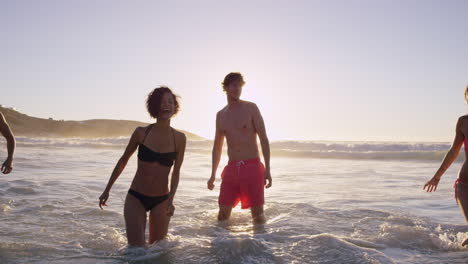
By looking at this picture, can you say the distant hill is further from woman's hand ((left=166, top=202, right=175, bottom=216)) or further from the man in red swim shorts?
woman's hand ((left=166, top=202, right=175, bottom=216))

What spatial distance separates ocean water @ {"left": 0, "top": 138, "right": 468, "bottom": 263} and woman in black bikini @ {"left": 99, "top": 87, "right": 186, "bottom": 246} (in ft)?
1.01

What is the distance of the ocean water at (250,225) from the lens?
4.30 metres

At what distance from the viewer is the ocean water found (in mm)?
4297

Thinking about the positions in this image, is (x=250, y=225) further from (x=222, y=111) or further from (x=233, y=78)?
(x=233, y=78)

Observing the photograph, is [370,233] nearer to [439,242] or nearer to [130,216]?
[439,242]

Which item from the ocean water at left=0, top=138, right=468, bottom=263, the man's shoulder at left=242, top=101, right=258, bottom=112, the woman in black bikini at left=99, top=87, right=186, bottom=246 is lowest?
the ocean water at left=0, top=138, right=468, bottom=263

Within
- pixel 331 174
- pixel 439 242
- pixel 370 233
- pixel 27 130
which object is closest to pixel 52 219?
pixel 370 233

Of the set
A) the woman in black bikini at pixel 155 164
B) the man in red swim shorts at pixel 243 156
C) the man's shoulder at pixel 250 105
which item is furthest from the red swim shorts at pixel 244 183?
the woman in black bikini at pixel 155 164

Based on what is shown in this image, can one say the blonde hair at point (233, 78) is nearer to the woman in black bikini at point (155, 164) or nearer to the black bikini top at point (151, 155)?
the woman in black bikini at point (155, 164)

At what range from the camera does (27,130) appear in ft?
147

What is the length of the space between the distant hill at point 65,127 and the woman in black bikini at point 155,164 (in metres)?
41.5

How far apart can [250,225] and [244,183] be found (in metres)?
0.64

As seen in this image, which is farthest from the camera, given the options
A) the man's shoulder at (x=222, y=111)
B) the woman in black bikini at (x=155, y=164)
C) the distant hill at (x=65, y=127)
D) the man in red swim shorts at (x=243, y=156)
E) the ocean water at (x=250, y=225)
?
the distant hill at (x=65, y=127)

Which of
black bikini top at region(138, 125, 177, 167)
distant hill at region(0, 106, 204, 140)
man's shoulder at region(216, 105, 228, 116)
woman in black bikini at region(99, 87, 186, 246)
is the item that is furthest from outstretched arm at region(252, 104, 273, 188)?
distant hill at region(0, 106, 204, 140)
